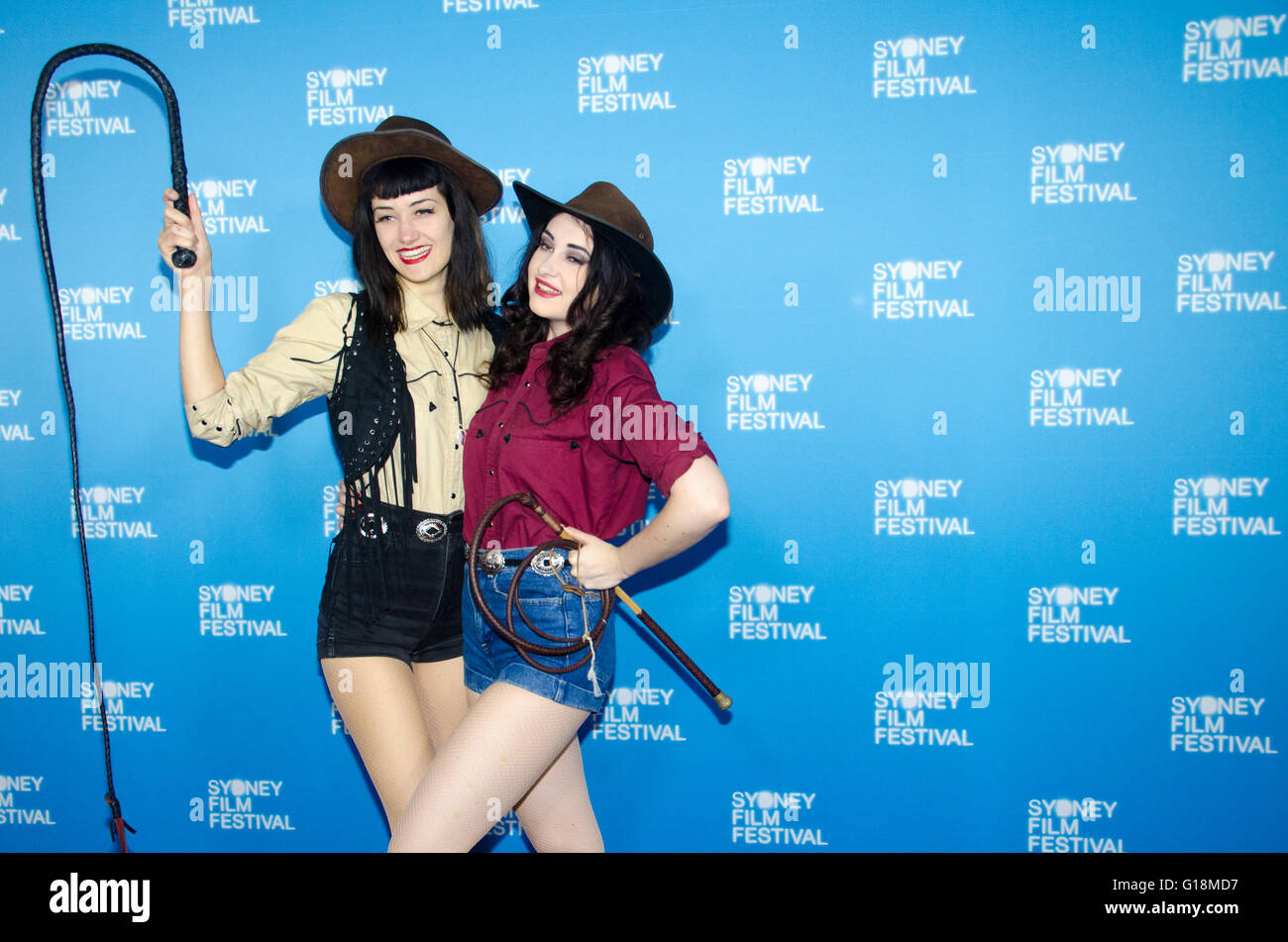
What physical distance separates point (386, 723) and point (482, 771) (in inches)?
13.1

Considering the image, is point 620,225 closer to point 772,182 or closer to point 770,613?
point 772,182

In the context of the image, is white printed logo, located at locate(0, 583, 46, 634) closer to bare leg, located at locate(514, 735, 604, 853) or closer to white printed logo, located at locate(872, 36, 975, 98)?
bare leg, located at locate(514, 735, 604, 853)

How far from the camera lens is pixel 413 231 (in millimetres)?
1728

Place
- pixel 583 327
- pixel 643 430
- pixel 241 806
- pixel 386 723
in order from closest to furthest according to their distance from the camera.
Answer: pixel 643 430, pixel 583 327, pixel 386 723, pixel 241 806

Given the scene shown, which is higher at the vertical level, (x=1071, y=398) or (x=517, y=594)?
(x=1071, y=398)

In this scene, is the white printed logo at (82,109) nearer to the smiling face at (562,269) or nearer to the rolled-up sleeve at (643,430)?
the smiling face at (562,269)

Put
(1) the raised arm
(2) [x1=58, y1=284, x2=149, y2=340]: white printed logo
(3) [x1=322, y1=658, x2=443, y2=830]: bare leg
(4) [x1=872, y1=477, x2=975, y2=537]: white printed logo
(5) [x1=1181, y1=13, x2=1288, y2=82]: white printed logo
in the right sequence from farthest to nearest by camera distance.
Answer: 1. (2) [x1=58, y1=284, x2=149, y2=340]: white printed logo
2. (4) [x1=872, y1=477, x2=975, y2=537]: white printed logo
3. (5) [x1=1181, y1=13, x2=1288, y2=82]: white printed logo
4. (3) [x1=322, y1=658, x2=443, y2=830]: bare leg
5. (1) the raised arm

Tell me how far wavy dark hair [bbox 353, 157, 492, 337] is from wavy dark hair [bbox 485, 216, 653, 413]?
0.32ft

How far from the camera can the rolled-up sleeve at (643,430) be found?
4.81 feet

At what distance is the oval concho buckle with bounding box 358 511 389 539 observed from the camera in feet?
5.65

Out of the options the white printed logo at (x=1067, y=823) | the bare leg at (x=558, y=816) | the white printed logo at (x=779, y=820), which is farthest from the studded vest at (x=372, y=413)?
the white printed logo at (x=1067, y=823)

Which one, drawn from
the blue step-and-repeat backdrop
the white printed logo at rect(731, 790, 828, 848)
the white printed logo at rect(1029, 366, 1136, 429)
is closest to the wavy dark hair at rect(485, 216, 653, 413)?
the blue step-and-repeat backdrop

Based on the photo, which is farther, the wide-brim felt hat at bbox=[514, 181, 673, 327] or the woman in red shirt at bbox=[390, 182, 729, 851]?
the wide-brim felt hat at bbox=[514, 181, 673, 327]

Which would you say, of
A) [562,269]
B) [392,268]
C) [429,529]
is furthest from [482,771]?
[392,268]
